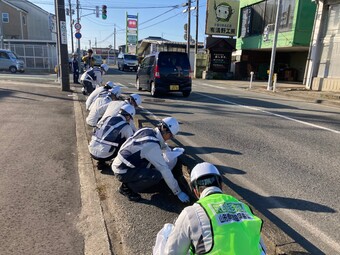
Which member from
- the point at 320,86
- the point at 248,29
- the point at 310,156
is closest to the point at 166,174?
the point at 310,156

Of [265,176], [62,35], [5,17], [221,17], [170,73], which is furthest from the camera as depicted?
[5,17]

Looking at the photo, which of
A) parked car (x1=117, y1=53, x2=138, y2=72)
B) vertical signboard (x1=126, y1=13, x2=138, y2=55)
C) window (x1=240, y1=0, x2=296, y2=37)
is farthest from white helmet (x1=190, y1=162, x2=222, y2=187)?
vertical signboard (x1=126, y1=13, x2=138, y2=55)

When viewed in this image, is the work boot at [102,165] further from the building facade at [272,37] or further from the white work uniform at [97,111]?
the building facade at [272,37]

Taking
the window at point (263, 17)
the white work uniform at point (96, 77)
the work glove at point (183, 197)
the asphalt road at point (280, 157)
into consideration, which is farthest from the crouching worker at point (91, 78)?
the window at point (263, 17)

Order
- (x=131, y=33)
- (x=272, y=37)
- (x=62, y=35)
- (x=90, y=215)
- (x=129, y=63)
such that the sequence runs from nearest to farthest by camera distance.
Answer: (x=90, y=215) < (x=62, y=35) < (x=272, y=37) < (x=129, y=63) < (x=131, y=33)

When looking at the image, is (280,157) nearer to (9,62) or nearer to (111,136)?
(111,136)

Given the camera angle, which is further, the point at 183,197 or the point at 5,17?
the point at 5,17

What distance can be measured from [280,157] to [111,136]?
10.0 feet

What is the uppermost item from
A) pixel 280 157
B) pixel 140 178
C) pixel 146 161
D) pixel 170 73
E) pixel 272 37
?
pixel 272 37

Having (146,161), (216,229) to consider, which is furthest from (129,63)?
(216,229)

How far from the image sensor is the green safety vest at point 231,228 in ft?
5.33

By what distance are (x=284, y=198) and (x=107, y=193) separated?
7.58 ft

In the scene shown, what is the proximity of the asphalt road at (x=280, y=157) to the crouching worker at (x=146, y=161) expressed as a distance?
1.15 meters

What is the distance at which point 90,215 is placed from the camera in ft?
11.2
